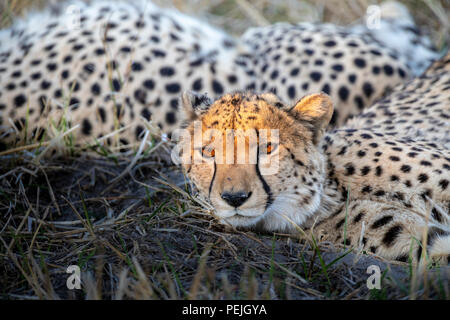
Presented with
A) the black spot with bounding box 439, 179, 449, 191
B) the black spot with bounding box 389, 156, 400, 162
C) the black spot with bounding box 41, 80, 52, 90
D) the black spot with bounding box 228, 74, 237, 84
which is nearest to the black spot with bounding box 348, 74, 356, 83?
the black spot with bounding box 228, 74, 237, 84

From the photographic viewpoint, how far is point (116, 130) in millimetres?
3211

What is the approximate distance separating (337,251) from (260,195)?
14.8 inches

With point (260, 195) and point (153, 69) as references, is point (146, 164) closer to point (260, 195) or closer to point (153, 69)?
point (153, 69)

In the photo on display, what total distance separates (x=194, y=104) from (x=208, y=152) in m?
0.35

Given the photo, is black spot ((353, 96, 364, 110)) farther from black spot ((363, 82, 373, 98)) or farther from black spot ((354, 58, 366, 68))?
black spot ((354, 58, 366, 68))

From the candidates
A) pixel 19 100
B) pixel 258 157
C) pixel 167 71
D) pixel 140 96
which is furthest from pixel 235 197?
pixel 19 100

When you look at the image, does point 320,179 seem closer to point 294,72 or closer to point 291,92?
point 291,92

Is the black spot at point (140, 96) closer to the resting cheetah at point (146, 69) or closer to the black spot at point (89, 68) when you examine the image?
the resting cheetah at point (146, 69)

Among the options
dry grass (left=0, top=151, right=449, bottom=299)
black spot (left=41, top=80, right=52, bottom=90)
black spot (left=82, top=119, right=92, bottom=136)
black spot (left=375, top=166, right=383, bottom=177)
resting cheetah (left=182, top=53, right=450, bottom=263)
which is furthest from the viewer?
black spot (left=41, top=80, right=52, bottom=90)

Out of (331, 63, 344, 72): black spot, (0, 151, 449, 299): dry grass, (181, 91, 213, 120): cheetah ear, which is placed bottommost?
(0, 151, 449, 299): dry grass

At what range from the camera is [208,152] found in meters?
2.20

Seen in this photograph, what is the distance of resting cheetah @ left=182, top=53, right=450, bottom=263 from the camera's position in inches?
83.0

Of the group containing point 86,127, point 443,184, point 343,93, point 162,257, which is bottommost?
point 162,257

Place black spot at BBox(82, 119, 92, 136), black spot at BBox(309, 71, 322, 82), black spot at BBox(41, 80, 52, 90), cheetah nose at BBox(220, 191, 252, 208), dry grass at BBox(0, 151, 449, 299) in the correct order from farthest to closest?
black spot at BBox(309, 71, 322, 82) → black spot at BBox(41, 80, 52, 90) → black spot at BBox(82, 119, 92, 136) → cheetah nose at BBox(220, 191, 252, 208) → dry grass at BBox(0, 151, 449, 299)
